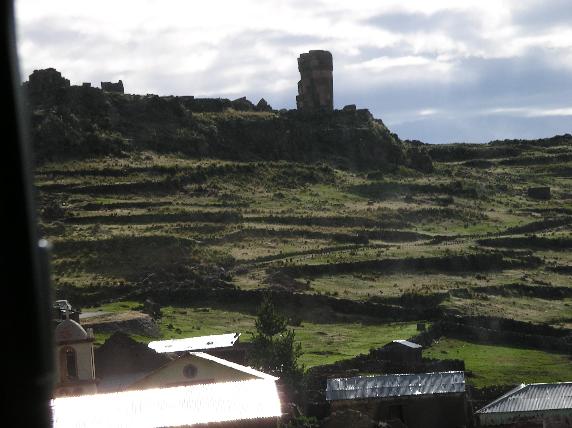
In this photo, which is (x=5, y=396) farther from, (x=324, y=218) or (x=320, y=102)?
(x=320, y=102)

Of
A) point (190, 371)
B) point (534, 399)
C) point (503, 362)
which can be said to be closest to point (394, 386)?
point (534, 399)

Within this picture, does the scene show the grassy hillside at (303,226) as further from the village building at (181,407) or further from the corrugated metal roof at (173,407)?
the corrugated metal roof at (173,407)

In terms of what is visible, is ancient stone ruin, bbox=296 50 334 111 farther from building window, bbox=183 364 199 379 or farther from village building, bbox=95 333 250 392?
building window, bbox=183 364 199 379

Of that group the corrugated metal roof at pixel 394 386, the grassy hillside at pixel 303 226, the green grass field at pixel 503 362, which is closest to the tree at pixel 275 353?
the grassy hillside at pixel 303 226

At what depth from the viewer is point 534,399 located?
167ft

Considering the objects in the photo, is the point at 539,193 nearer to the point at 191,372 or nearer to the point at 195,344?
the point at 195,344

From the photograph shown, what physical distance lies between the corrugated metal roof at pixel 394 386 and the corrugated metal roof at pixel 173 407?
18.7 meters

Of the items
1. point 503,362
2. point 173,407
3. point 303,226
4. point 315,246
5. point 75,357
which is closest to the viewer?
point 173,407

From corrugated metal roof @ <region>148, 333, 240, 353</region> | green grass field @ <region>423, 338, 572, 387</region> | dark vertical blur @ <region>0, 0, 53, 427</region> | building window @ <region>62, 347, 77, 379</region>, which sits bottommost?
green grass field @ <region>423, 338, 572, 387</region>

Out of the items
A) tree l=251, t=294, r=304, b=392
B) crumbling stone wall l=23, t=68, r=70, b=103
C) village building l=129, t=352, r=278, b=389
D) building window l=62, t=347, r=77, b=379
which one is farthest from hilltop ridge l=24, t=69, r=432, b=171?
village building l=129, t=352, r=278, b=389

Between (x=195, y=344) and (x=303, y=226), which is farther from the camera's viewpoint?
(x=303, y=226)

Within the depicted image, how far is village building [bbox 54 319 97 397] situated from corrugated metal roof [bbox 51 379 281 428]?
14528 mm

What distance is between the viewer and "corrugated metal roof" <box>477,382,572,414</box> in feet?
165

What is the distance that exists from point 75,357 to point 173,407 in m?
18.0
